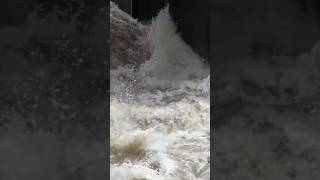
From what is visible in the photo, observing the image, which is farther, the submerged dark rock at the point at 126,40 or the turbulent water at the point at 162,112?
the submerged dark rock at the point at 126,40

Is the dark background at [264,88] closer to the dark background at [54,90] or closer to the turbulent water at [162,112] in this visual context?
the dark background at [54,90]

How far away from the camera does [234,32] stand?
1511 mm

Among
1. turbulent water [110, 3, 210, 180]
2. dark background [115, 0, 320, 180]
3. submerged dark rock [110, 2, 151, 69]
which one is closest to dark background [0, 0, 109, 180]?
dark background [115, 0, 320, 180]

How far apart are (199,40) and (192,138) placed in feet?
7.91

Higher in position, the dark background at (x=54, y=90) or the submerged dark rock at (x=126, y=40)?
the submerged dark rock at (x=126, y=40)

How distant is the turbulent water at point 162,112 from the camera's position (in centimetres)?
468

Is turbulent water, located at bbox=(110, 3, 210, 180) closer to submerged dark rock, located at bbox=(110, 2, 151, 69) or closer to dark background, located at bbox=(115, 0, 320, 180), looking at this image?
submerged dark rock, located at bbox=(110, 2, 151, 69)

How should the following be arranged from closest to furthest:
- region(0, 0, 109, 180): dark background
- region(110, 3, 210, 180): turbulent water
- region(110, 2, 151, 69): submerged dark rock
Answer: region(0, 0, 109, 180): dark background
region(110, 3, 210, 180): turbulent water
region(110, 2, 151, 69): submerged dark rock

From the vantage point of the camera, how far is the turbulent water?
4680mm

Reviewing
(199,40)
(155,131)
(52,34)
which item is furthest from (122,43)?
(52,34)

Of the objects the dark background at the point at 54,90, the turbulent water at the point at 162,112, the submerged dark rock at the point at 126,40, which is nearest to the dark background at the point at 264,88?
the dark background at the point at 54,90

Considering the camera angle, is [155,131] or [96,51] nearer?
[96,51]

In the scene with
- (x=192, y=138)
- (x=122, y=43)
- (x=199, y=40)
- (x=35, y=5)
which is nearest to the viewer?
(x=35, y=5)

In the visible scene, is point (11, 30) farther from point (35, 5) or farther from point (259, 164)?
point (259, 164)
